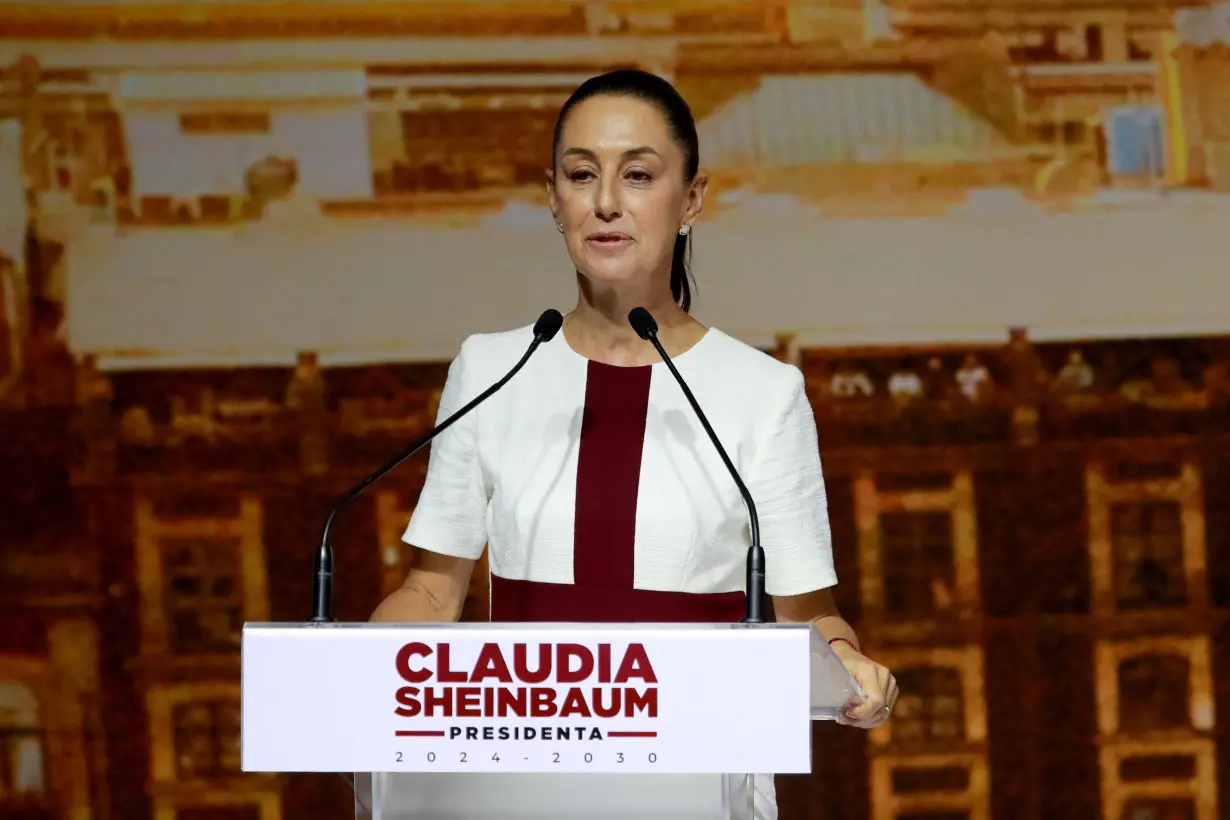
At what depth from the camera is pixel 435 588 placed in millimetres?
1582

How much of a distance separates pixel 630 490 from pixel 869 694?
35cm

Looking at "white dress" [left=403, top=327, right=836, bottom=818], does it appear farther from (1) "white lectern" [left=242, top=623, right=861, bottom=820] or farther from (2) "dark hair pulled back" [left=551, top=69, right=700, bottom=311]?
(1) "white lectern" [left=242, top=623, right=861, bottom=820]

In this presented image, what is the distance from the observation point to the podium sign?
1105 millimetres

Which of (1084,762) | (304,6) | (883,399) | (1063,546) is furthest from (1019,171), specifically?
(304,6)

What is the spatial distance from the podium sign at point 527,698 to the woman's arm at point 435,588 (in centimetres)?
40

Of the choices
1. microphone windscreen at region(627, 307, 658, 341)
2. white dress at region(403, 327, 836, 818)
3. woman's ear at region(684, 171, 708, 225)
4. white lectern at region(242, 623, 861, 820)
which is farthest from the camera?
woman's ear at region(684, 171, 708, 225)

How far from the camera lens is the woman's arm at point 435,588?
5.09ft

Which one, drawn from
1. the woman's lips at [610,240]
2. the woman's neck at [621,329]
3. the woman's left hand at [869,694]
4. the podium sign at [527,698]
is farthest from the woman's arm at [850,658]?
the woman's lips at [610,240]

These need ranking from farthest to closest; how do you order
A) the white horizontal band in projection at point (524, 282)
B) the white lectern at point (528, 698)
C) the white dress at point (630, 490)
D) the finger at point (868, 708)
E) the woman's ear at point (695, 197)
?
1. the white horizontal band in projection at point (524, 282)
2. the woman's ear at point (695, 197)
3. the white dress at point (630, 490)
4. the finger at point (868, 708)
5. the white lectern at point (528, 698)

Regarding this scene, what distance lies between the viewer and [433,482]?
1589 mm

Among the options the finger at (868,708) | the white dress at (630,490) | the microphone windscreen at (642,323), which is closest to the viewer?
the finger at (868,708)

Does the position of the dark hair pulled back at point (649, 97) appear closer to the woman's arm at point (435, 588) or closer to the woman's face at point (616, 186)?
the woman's face at point (616, 186)

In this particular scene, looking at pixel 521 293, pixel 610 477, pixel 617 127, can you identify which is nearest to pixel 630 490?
pixel 610 477

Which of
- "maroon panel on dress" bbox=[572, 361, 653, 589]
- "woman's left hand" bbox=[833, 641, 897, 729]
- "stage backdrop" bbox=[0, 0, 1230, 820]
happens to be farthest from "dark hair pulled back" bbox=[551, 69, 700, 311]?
"stage backdrop" bbox=[0, 0, 1230, 820]
